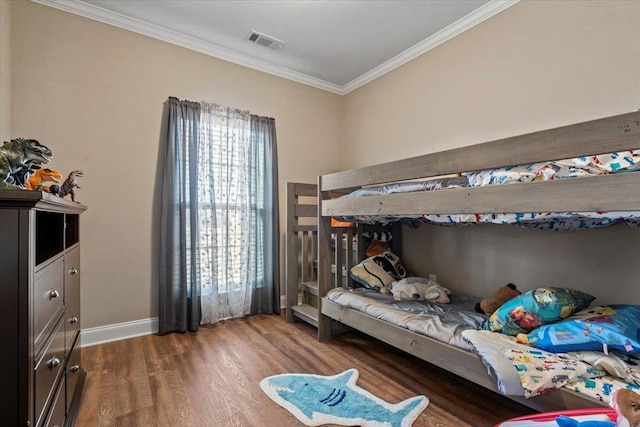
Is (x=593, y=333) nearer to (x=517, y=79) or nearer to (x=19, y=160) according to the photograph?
(x=517, y=79)

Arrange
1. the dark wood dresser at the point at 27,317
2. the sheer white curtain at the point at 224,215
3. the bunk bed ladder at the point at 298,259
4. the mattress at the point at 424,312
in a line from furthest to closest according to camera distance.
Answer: the bunk bed ladder at the point at 298,259, the sheer white curtain at the point at 224,215, the mattress at the point at 424,312, the dark wood dresser at the point at 27,317

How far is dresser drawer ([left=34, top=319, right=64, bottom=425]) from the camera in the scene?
99cm

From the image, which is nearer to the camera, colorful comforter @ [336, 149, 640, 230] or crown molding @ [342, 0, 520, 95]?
colorful comforter @ [336, 149, 640, 230]

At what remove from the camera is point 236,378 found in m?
2.01

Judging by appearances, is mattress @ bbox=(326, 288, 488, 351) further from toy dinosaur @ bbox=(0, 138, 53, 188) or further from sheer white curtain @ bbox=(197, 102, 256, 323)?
toy dinosaur @ bbox=(0, 138, 53, 188)

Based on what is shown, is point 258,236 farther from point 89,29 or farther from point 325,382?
point 89,29

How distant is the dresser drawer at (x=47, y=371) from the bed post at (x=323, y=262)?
5.76ft

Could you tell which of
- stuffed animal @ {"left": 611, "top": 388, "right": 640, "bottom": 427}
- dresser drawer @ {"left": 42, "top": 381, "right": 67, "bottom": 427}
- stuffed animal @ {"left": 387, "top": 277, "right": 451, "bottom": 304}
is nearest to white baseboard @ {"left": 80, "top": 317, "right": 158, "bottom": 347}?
dresser drawer @ {"left": 42, "top": 381, "right": 67, "bottom": 427}

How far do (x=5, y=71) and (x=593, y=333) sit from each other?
3.90 m

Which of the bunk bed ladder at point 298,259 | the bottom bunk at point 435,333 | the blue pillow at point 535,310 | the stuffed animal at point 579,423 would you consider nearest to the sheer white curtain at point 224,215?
the bunk bed ladder at point 298,259

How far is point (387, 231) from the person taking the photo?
3.24 metres

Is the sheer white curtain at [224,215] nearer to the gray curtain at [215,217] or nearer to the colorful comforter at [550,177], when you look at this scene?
the gray curtain at [215,217]

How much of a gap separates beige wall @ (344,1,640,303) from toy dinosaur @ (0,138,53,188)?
9.43 feet

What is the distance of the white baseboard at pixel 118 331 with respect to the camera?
2500 mm
